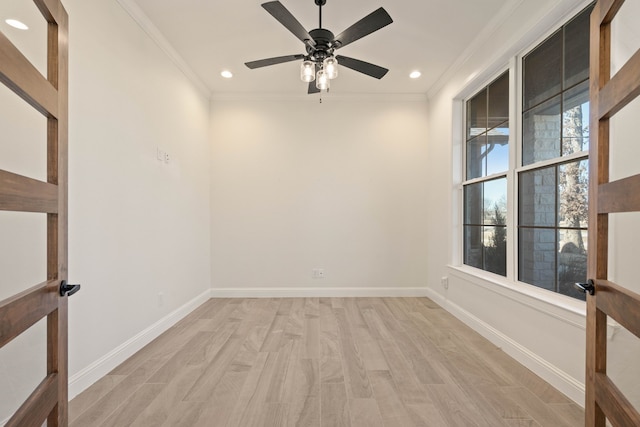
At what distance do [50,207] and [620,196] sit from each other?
2022mm

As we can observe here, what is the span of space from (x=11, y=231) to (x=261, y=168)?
2.75m

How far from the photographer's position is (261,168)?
12.9 feet

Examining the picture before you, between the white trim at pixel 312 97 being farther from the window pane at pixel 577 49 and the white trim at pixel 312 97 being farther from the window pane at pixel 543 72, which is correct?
the window pane at pixel 577 49

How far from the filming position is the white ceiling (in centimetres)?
228

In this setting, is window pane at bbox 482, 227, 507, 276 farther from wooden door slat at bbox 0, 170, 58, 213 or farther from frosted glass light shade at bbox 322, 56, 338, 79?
wooden door slat at bbox 0, 170, 58, 213

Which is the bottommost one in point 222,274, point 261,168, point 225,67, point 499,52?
point 222,274

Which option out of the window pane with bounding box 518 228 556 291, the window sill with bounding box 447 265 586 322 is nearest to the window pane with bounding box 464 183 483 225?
the window sill with bounding box 447 265 586 322

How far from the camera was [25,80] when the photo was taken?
0.93 m

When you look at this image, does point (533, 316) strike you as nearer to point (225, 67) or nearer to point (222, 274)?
point (222, 274)

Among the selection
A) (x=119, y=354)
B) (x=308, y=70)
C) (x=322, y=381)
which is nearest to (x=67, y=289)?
(x=119, y=354)

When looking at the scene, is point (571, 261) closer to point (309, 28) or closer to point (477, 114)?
point (477, 114)

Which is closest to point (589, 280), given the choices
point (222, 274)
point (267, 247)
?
point (267, 247)

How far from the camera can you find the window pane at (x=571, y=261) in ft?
6.04

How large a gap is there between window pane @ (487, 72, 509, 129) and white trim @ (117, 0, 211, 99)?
3133 millimetres
